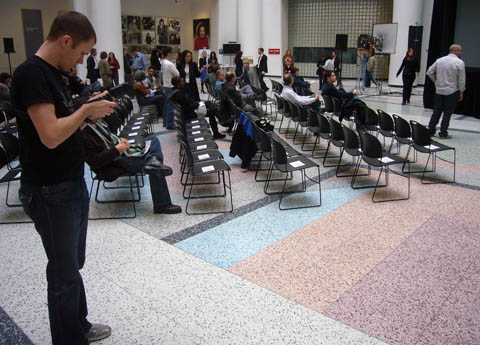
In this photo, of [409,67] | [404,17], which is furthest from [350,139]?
[404,17]

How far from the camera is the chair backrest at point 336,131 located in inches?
242

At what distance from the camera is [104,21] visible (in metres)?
14.7

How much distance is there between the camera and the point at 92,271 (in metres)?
3.43

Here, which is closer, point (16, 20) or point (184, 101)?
point (184, 101)

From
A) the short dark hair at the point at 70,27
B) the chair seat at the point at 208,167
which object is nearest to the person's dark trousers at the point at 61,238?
the short dark hair at the point at 70,27

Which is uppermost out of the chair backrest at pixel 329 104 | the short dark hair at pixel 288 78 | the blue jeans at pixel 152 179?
the short dark hair at pixel 288 78

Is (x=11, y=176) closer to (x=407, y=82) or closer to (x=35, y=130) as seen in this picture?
(x=35, y=130)

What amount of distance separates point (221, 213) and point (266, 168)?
6.27ft

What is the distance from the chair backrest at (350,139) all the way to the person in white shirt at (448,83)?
3279 mm

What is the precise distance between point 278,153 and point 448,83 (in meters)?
5.09

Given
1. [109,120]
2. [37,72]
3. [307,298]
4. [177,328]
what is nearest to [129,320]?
[177,328]

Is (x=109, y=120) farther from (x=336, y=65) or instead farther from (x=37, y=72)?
(x=336, y=65)

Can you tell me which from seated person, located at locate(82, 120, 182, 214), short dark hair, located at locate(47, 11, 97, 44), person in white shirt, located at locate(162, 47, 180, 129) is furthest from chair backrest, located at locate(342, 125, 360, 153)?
person in white shirt, located at locate(162, 47, 180, 129)

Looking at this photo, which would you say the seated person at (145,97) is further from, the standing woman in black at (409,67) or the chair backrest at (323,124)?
the standing woman in black at (409,67)
